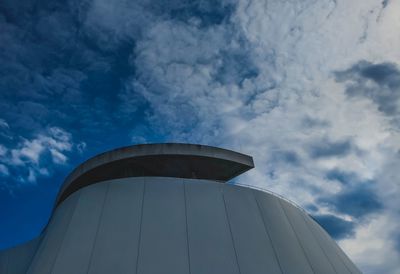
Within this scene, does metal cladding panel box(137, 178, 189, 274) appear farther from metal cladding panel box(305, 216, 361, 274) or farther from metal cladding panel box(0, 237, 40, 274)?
metal cladding panel box(0, 237, 40, 274)

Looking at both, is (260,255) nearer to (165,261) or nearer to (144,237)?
(165,261)

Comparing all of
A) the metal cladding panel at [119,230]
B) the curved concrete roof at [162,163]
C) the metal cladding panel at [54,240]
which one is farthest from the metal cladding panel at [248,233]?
the metal cladding panel at [54,240]

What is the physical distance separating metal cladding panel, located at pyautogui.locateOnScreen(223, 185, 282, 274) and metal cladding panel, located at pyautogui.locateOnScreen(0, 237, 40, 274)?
11668mm

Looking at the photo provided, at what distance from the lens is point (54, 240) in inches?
543

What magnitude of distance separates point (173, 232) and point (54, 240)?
5.95 metres

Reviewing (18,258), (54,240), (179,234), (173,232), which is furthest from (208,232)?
(18,258)

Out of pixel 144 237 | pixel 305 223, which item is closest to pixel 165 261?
pixel 144 237

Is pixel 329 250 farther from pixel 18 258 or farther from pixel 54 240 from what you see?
pixel 18 258

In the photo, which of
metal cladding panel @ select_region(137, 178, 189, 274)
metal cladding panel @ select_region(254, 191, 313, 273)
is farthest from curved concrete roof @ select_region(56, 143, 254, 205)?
metal cladding panel @ select_region(254, 191, 313, 273)

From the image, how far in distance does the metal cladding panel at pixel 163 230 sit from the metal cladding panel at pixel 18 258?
27.3ft

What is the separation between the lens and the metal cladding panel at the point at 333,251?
1509 cm

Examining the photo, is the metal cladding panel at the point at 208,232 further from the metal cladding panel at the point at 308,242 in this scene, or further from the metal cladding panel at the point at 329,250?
the metal cladding panel at the point at 329,250

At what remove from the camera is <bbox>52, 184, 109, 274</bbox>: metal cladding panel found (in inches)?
462

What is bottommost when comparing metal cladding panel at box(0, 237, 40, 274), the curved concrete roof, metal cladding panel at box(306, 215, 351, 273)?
metal cladding panel at box(306, 215, 351, 273)
